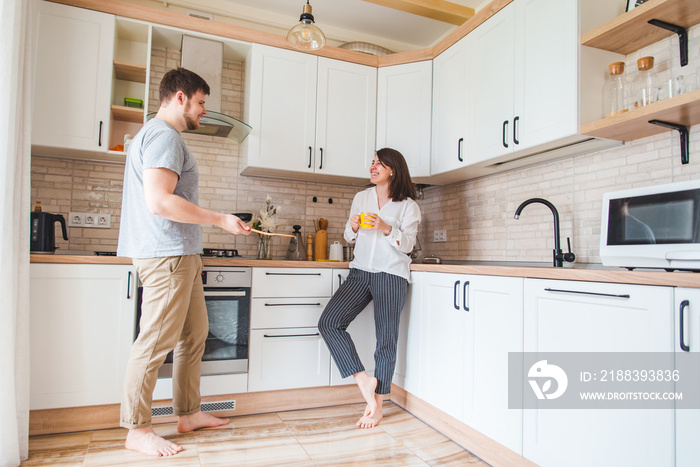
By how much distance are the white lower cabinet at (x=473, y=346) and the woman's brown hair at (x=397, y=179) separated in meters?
0.53

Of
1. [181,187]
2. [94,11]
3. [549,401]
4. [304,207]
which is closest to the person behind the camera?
[549,401]

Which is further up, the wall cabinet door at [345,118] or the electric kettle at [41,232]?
the wall cabinet door at [345,118]

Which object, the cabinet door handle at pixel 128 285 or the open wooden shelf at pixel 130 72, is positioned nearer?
the cabinet door handle at pixel 128 285

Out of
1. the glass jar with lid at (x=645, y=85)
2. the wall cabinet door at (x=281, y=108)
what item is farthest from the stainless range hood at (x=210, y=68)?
the glass jar with lid at (x=645, y=85)

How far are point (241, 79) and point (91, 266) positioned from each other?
5.80 feet

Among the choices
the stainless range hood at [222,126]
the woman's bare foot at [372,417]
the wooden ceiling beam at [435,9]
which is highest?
the wooden ceiling beam at [435,9]

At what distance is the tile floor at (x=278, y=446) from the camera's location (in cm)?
197

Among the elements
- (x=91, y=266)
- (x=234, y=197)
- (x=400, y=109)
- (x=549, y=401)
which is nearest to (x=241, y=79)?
(x=234, y=197)

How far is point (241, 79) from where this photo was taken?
133 inches

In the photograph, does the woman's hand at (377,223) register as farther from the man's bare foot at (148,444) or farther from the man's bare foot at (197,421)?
the man's bare foot at (148,444)

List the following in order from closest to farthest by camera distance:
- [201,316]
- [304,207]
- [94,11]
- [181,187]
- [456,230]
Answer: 1. [181,187]
2. [201,316]
3. [94,11]
4. [456,230]
5. [304,207]

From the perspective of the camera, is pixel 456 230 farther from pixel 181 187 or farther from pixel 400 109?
pixel 181 187

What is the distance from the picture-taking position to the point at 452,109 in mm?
3008

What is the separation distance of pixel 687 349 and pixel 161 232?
6.33ft
